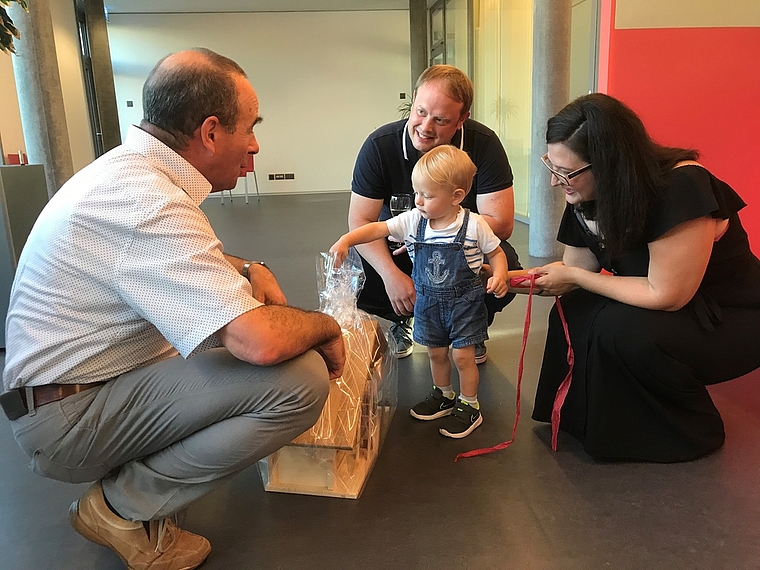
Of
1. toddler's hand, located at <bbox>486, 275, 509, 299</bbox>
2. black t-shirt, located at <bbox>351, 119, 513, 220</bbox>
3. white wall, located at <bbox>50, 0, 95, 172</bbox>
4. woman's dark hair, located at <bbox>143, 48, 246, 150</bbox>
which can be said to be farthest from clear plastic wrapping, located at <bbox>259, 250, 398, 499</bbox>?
white wall, located at <bbox>50, 0, 95, 172</bbox>

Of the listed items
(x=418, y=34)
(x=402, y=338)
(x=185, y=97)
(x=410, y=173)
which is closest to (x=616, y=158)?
(x=410, y=173)

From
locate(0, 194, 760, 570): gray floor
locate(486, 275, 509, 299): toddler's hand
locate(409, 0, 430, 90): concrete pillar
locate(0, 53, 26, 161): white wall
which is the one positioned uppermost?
locate(409, 0, 430, 90): concrete pillar

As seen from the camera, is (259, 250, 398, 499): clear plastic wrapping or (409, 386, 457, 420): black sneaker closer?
(259, 250, 398, 499): clear plastic wrapping

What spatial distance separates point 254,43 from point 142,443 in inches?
445

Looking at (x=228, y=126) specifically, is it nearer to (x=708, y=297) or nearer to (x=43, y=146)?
(x=708, y=297)

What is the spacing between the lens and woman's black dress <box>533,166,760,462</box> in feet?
5.72

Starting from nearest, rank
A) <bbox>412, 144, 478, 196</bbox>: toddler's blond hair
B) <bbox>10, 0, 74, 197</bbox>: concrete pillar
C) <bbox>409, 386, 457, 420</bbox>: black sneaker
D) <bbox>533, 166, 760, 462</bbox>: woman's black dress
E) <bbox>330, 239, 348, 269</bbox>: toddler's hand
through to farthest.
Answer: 1. <bbox>533, 166, 760, 462</bbox>: woman's black dress
2. <bbox>412, 144, 478, 196</bbox>: toddler's blond hair
3. <bbox>330, 239, 348, 269</bbox>: toddler's hand
4. <bbox>409, 386, 457, 420</bbox>: black sneaker
5. <bbox>10, 0, 74, 197</bbox>: concrete pillar

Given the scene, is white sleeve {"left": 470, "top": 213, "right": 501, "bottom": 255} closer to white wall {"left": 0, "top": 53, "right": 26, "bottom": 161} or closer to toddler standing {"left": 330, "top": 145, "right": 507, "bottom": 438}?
toddler standing {"left": 330, "top": 145, "right": 507, "bottom": 438}

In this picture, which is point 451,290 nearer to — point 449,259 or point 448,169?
point 449,259

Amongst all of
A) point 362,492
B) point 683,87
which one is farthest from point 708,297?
point 683,87

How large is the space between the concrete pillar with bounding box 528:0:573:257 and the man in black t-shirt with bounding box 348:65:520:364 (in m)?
2.19

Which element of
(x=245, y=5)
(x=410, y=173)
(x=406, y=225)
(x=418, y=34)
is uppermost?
(x=245, y=5)

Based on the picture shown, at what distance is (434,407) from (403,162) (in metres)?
0.99

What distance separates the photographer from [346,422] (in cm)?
169
